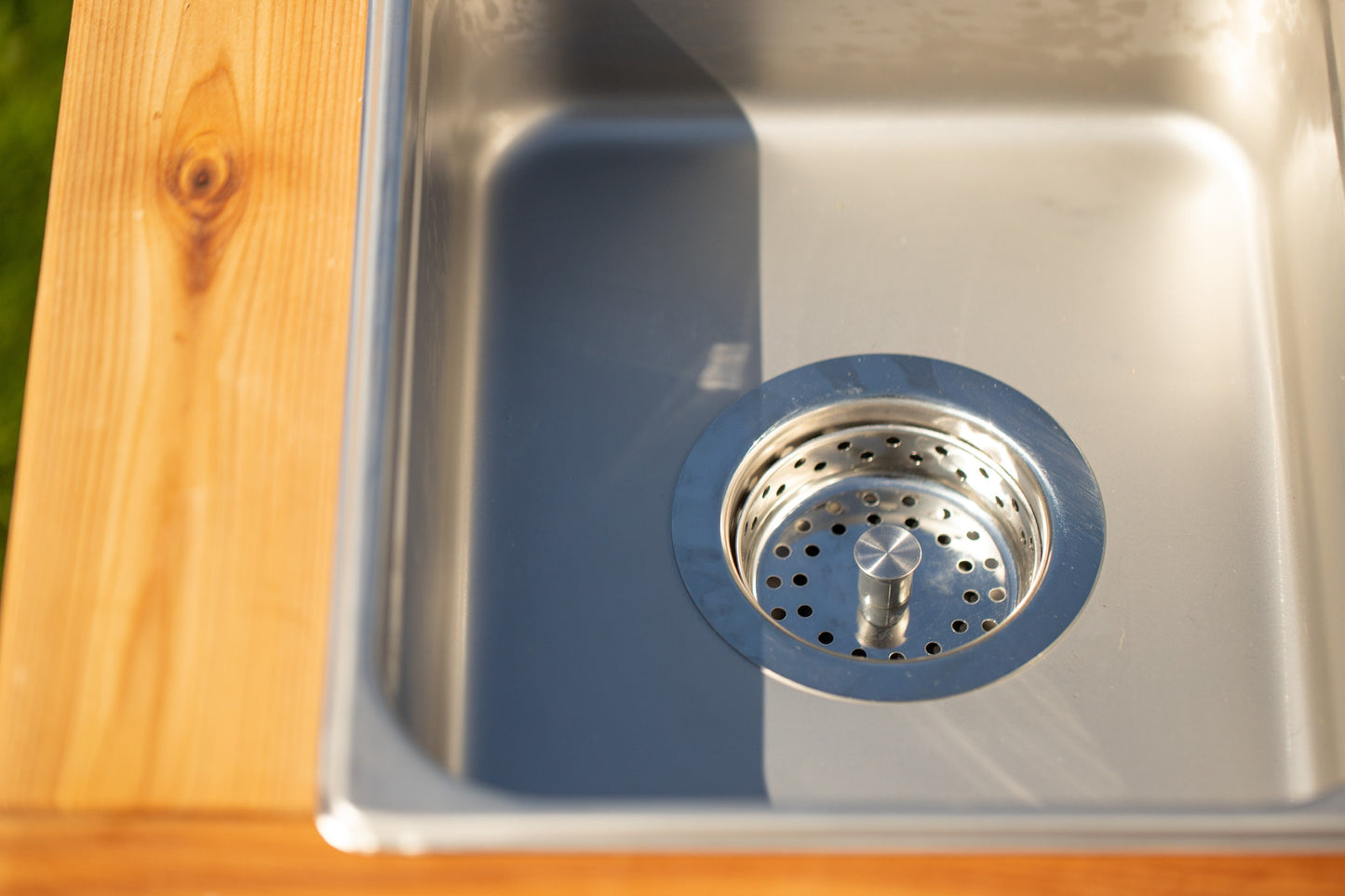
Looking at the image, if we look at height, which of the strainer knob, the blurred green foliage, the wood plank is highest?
the blurred green foliage

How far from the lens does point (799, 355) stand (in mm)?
706

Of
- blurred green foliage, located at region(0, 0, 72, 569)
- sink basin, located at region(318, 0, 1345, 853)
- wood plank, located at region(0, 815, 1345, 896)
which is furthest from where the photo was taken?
Answer: blurred green foliage, located at region(0, 0, 72, 569)

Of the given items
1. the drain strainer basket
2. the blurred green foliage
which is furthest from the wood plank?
the blurred green foliage

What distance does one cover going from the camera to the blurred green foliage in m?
1.30

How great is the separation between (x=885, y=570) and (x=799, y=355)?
127mm

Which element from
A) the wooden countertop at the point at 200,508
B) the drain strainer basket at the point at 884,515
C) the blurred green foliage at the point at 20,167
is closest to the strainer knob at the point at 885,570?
the drain strainer basket at the point at 884,515

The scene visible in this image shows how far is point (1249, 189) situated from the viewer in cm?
74

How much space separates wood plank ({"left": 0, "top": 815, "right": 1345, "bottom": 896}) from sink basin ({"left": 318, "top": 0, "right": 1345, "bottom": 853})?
0.04 ft

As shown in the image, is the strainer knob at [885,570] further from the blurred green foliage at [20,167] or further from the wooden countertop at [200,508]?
the blurred green foliage at [20,167]

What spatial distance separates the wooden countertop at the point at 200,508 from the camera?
45cm

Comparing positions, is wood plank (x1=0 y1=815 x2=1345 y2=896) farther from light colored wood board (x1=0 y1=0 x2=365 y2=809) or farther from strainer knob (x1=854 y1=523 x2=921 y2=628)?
strainer knob (x1=854 y1=523 x2=921 y2=628)

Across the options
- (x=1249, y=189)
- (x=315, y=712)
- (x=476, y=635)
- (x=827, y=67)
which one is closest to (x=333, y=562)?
(x=315, y=712)

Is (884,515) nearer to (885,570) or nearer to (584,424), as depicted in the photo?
(885,570)

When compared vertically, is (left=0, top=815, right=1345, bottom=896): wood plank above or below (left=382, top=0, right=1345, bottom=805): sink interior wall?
below
